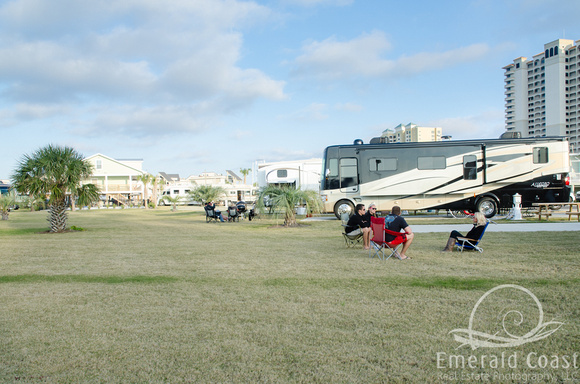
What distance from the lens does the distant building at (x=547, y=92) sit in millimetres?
103438

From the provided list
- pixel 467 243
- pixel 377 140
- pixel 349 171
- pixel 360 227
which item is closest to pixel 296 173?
pixel 377 140

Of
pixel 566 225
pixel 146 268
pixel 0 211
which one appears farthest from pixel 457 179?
pixel 0 211

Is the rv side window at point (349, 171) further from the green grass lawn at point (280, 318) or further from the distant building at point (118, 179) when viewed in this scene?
the distant building at point (118, 179)

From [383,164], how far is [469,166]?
361cm

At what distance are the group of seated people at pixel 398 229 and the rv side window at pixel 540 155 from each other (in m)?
10.6

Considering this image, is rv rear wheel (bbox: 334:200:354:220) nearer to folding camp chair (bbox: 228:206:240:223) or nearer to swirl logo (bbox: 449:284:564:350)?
folding camp chair (bbox: 228:206:240:223)

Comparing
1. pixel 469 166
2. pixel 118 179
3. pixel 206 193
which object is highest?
pixel 118 179

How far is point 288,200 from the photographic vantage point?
16203 mm

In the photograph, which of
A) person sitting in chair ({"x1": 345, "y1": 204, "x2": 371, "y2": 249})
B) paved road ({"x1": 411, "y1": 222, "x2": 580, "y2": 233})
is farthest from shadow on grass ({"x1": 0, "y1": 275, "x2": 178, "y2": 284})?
paved road ({"x1": 411, "y1": 222, "x2": 580, "y2": 233})

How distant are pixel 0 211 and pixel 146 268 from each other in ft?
83.1

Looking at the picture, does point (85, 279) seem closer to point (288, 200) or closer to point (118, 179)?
point (288, 200)

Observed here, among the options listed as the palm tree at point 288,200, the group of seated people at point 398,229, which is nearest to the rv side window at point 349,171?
the palm tree at point 288,200

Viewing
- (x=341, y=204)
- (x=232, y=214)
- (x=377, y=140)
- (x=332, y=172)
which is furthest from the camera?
(x=232, y=214)

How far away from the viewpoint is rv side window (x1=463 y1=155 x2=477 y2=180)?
1753 centimetres
